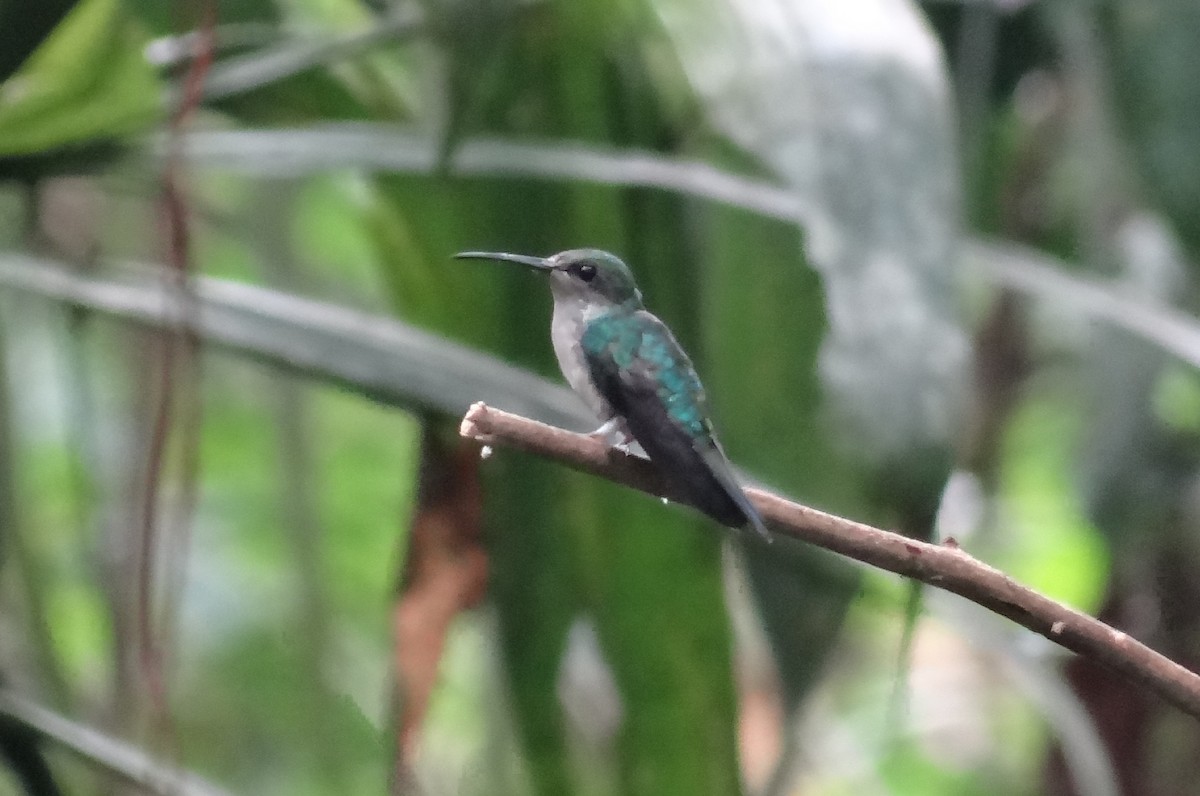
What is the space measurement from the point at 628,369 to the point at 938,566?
15 centimetres

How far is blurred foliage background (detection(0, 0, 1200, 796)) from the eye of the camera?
21.9 inches

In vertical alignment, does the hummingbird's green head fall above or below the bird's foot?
above

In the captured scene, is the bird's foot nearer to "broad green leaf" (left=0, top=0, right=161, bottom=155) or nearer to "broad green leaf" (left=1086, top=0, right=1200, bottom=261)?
"broad green leaf" (left=0, top=0, right=161, bottom=155)

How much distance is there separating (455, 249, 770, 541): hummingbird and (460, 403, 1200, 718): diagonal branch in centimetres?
4

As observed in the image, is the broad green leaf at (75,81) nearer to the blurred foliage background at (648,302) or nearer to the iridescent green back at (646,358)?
the blurred foliage background at (648,302)

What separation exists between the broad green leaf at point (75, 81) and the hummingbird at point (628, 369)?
0.30 metres

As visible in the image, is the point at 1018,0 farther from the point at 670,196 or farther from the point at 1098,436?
the point at 670,196

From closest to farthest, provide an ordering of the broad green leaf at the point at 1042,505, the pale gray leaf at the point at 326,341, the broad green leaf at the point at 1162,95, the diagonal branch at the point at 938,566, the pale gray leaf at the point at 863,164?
the diagonal branch at the point at 938,566, the pale gray leaf at the point at 863,164, the pale gray leaf at the point at 326,341, the broad green leaf at the point at 1162,95, the broad green leaf at the point at 1042,505

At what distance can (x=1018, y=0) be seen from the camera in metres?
Result: 1.10

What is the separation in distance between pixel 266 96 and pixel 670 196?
332 millimetres

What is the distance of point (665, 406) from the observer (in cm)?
43

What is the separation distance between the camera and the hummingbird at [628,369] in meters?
0.40

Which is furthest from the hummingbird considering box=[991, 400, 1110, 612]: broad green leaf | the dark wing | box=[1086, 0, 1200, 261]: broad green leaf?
box=[991, 400, 1110, 612]: broad green leaf

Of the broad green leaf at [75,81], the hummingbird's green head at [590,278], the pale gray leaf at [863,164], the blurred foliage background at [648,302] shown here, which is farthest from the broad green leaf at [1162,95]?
the broad green leaf at [75,81]
